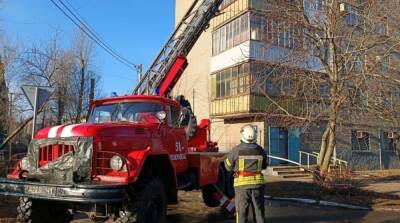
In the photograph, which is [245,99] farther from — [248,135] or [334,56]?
[248,135]

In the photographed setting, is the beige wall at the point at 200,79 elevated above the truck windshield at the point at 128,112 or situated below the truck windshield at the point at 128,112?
above

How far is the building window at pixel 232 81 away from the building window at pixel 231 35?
1.49 m

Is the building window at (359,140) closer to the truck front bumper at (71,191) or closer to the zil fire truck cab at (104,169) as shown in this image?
the zil fire truck cab at (104,169)

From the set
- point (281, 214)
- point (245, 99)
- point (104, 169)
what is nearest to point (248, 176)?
point (104, 169)

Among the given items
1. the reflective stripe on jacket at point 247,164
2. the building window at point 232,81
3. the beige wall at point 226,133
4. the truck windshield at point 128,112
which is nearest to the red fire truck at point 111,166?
the truck windshield at point 128,112

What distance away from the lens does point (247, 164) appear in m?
7.53

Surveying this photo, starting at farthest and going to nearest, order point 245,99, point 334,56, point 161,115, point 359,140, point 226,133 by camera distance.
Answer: point 359,140 → point 226,133 → point 245,99 → point 334,56 → point 161,115

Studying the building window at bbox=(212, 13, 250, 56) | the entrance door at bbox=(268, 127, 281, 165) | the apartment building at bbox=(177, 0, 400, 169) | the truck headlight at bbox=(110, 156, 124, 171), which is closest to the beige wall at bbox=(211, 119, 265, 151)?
the apartment building at bbox=(177, 0, 400, 169)

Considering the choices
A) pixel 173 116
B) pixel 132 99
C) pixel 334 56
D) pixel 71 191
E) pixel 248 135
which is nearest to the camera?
pixel 71 191

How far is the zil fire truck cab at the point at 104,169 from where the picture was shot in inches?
262

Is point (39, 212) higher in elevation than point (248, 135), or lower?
lower

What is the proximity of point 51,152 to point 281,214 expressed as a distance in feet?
19.4

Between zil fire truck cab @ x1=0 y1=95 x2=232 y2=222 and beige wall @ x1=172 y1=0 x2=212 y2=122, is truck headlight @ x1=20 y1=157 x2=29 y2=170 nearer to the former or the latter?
zil fire truck cab @ x1=0 y1=95 x2=232 y2=222

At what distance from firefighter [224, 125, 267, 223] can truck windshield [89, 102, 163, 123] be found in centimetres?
202
